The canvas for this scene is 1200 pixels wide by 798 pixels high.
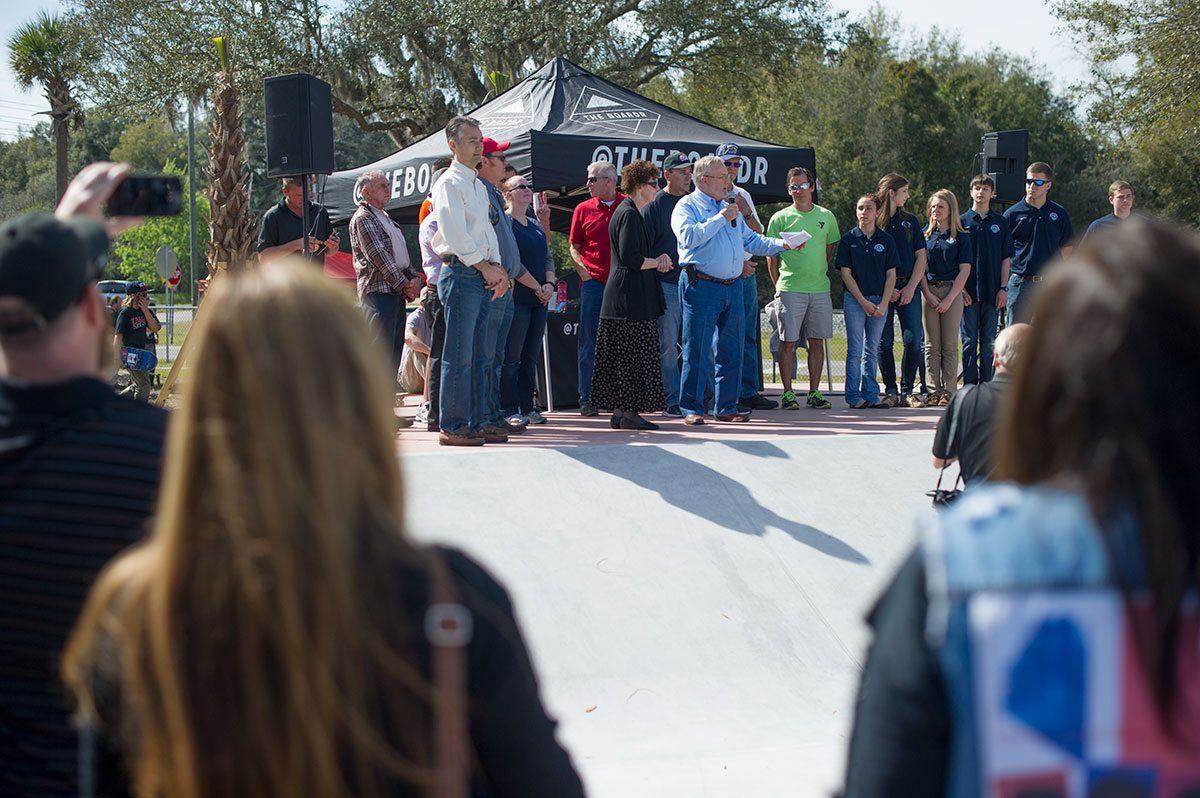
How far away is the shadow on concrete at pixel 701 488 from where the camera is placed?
6.06 metres

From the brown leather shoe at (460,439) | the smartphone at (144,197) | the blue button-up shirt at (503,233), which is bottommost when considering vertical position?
the brown leather shoe at (460,439)

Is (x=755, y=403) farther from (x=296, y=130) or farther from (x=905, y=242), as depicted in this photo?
(x=296, y=130)

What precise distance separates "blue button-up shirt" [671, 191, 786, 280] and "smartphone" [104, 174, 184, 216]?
17.0 ft

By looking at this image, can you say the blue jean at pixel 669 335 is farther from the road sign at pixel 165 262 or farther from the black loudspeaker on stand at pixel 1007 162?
the road sign at pixel 165 262

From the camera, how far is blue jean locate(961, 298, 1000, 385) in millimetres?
10094

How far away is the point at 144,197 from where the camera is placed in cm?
262

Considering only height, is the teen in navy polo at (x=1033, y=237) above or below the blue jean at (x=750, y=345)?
above

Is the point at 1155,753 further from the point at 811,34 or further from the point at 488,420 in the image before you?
the point at 811,34

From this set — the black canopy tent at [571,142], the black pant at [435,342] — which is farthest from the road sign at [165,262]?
the black pant at [435,342]

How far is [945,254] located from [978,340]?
0.99 metres

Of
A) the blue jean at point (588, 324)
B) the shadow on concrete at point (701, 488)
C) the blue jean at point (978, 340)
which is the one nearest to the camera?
the shadow on concrete at point (701, 488)

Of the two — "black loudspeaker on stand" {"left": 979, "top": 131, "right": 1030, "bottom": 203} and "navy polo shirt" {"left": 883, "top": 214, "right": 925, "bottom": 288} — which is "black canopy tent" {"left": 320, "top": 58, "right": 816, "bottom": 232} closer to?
→ "navy polo shirt" {"left": 883, "top": 214, "right": 925, "bottom": 288}

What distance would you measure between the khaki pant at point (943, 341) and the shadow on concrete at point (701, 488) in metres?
3.91

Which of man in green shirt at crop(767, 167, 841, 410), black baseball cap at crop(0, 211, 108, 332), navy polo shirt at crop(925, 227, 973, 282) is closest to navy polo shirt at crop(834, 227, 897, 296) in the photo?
man in green shirt at crop(767, 167, 841, 410)
